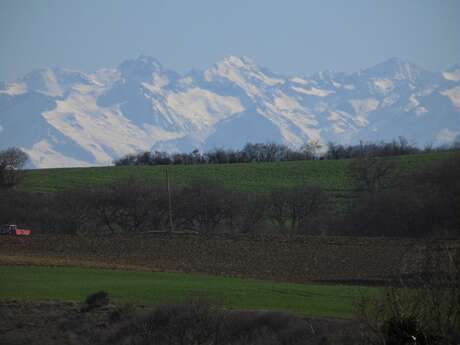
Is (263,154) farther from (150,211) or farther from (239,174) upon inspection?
(150,211)

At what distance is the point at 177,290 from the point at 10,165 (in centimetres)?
5598

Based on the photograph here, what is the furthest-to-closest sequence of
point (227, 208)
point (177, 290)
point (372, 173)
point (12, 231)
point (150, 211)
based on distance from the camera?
point (372, 173) < point (227, 208) < point (150, 211) < point (12, 231) < point (177, 290)

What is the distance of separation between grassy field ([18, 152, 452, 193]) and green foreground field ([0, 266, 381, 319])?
39613 millimetres

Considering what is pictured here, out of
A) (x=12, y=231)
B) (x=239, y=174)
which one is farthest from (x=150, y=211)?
(x=239, y=174)

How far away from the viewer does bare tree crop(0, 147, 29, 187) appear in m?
79.4

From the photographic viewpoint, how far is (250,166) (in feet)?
301

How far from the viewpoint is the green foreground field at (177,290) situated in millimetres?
26656

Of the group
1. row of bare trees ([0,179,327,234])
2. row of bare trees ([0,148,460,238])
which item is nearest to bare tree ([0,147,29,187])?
row of bare trees ([0,148,460,238])

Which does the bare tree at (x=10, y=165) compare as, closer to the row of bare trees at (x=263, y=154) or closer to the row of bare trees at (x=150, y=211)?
the row of bare trees at (x=150, y=211)

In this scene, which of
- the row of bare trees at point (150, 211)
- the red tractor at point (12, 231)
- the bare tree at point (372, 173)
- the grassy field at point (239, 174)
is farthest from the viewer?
the grassy field at point (239, 174)

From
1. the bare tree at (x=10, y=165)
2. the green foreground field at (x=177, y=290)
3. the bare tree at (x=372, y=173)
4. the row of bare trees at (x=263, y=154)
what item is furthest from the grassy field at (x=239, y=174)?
the green foreground field at (x=177, y=290)

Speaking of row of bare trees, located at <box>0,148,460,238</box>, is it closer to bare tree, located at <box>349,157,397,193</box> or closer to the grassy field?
bare tree, located at <box>349,157,397,193</box>

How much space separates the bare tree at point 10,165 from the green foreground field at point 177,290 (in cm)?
4332

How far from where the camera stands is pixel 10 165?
8188cm
